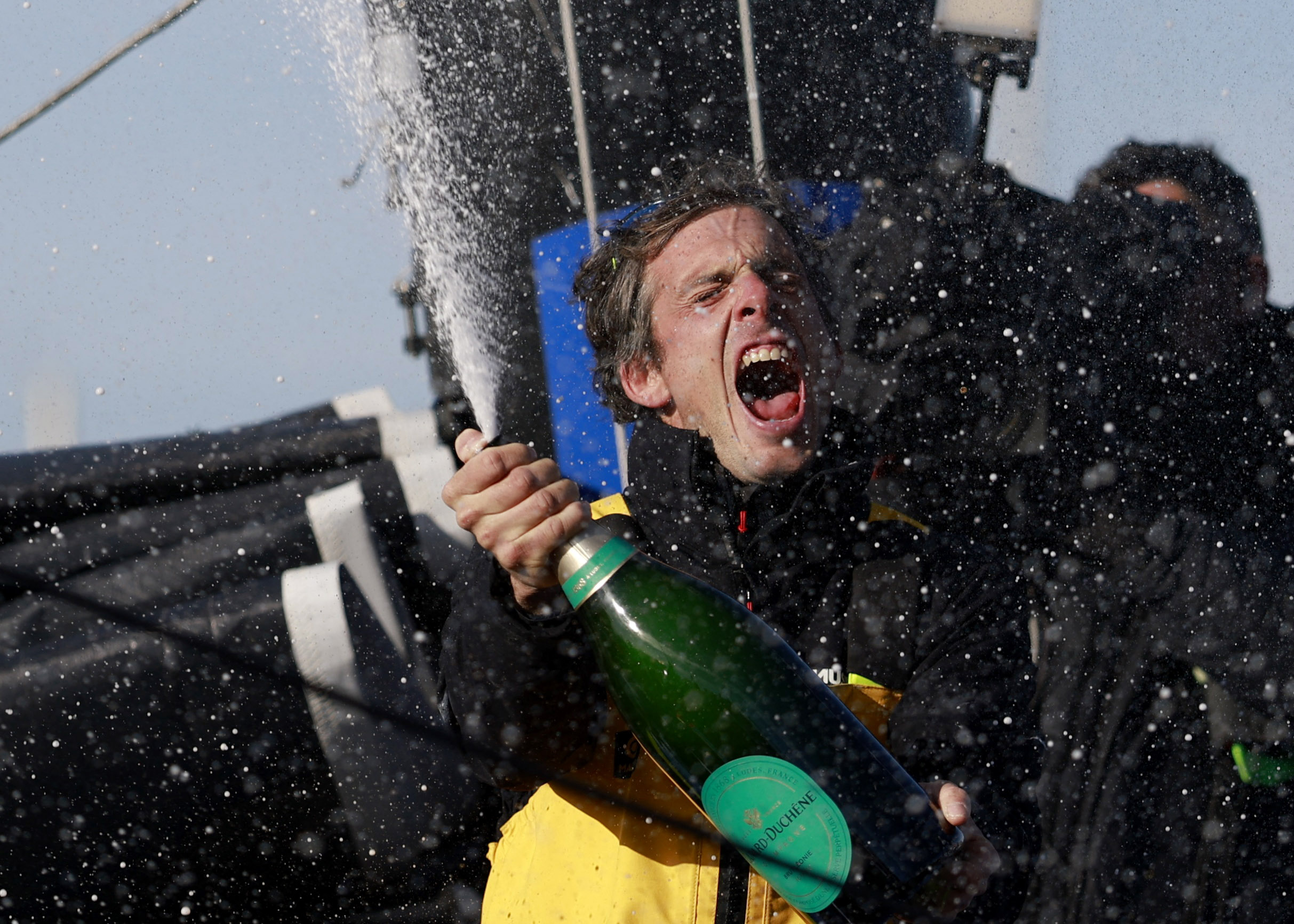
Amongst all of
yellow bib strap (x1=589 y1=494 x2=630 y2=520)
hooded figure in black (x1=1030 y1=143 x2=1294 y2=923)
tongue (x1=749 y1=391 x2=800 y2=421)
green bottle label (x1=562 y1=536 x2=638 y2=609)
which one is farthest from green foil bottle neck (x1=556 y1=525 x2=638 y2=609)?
hooded figure in black (x1=1030 y1=143 x2=1294 y2=923)

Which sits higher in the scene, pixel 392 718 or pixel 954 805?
pixel 392 718

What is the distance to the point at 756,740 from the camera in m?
0.98

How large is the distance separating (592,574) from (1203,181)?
6.41 feet

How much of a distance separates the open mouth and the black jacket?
107 mm

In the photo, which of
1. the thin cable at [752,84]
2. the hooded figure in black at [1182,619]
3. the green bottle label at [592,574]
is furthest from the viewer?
the thin cable at [752,84]

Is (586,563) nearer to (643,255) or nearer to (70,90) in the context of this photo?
(643,255)

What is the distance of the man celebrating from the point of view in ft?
3.22

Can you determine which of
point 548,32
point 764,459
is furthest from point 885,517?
point 548,32

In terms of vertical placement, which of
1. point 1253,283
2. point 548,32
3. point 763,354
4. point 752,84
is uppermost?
point 548,32

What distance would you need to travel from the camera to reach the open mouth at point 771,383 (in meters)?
1.47

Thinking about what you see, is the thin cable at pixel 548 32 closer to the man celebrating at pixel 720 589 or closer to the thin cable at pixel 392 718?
the man celebrating at pixel 720 589

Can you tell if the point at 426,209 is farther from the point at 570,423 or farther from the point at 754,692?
the point at 754,692

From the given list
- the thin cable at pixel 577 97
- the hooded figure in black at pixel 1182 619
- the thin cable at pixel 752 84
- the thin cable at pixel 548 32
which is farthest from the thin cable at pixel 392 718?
the thin cable at pixel 548 32

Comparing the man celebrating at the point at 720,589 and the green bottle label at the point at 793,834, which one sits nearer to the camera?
the green bottle label at the point at 793,834
